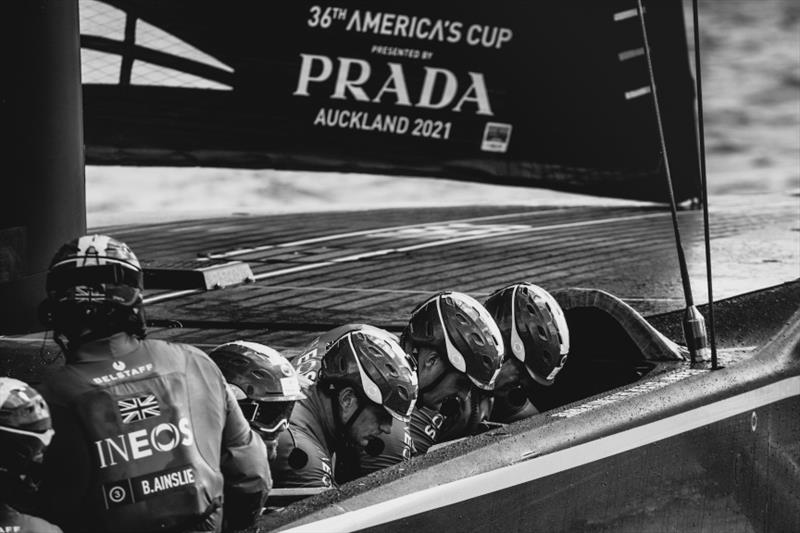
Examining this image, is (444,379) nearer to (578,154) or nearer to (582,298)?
(582,298)

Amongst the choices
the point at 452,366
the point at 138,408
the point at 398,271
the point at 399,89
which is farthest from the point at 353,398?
the point at 399,89

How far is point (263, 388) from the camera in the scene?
3498mm

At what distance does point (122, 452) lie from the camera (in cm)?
268

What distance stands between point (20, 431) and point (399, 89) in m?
9.91

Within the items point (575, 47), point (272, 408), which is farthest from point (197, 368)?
point (575, 47)

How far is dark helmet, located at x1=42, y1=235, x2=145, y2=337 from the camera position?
2777 mm

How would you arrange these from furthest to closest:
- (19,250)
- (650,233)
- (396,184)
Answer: (396,184) < (650,233) < (19,250)

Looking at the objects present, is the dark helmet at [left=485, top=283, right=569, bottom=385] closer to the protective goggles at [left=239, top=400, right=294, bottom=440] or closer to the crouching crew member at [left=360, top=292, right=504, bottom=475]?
the crouching crew member at [left=360, top=292, right=504, bottom=475]

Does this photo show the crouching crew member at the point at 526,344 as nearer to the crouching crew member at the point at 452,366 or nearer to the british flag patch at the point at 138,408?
the crouching crew member at the point at 452,366

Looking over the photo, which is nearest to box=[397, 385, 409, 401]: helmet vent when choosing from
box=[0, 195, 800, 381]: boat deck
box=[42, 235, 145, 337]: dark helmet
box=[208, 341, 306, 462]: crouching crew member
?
box=[208, 341, 306, 462]: crouching crew member

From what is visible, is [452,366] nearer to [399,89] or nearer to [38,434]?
[38,434]

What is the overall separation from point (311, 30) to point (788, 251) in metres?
4.76

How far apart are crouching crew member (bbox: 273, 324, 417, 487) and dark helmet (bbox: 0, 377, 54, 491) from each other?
52.2 inches

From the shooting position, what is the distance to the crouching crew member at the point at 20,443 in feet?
8.32
